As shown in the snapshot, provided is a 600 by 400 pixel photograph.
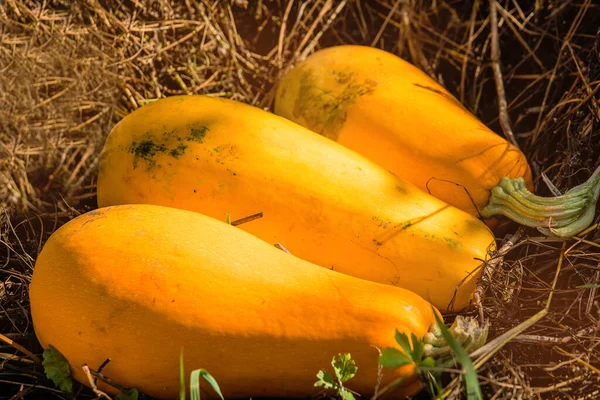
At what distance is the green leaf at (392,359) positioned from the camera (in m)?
1.76

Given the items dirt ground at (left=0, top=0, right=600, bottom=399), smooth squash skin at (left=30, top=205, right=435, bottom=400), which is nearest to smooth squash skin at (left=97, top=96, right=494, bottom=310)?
smooth squash skin at (left=30, top=205, right=435, bottom=400)

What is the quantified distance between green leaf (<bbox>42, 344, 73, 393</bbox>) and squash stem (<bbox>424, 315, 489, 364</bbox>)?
1.06m

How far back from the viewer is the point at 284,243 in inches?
97.2

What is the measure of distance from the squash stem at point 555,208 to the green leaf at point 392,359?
101 cm

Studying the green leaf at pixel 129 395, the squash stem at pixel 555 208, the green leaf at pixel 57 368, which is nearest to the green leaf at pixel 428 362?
the green leaf at pixel 129 395

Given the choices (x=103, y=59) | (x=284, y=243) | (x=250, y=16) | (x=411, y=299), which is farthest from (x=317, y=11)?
(x=411, y=299)

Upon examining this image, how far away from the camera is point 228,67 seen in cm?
349

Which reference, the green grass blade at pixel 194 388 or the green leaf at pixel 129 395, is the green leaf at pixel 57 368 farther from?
the green grass blade at pixel 194 388

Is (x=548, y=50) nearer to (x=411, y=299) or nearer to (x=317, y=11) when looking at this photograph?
(x=317, y=11)

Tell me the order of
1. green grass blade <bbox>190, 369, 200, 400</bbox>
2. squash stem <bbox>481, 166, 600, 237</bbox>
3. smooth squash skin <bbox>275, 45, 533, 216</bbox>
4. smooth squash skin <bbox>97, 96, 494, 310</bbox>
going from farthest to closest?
smooth squash skin <bbox>275, 45, 533, 216</bbox> → squash stem <bbox>481, 166, 600, 237</bbox> → smooth squash skin <bbox>97, 96, 494, 310</bbox> → green grass blade <bbox>190, 369, 200, 400</bbox>

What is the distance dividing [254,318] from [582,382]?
1.00 metres

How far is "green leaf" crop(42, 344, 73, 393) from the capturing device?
6.80 ft

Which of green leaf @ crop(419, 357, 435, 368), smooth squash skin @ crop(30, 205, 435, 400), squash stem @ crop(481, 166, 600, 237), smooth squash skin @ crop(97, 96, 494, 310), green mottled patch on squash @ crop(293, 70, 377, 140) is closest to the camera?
green leaf @ crop(419, 357, 435, 368)

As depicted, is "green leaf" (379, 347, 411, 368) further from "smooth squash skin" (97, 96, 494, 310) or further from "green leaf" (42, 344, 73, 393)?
"green leaf" (42, 344, 73, 393)
